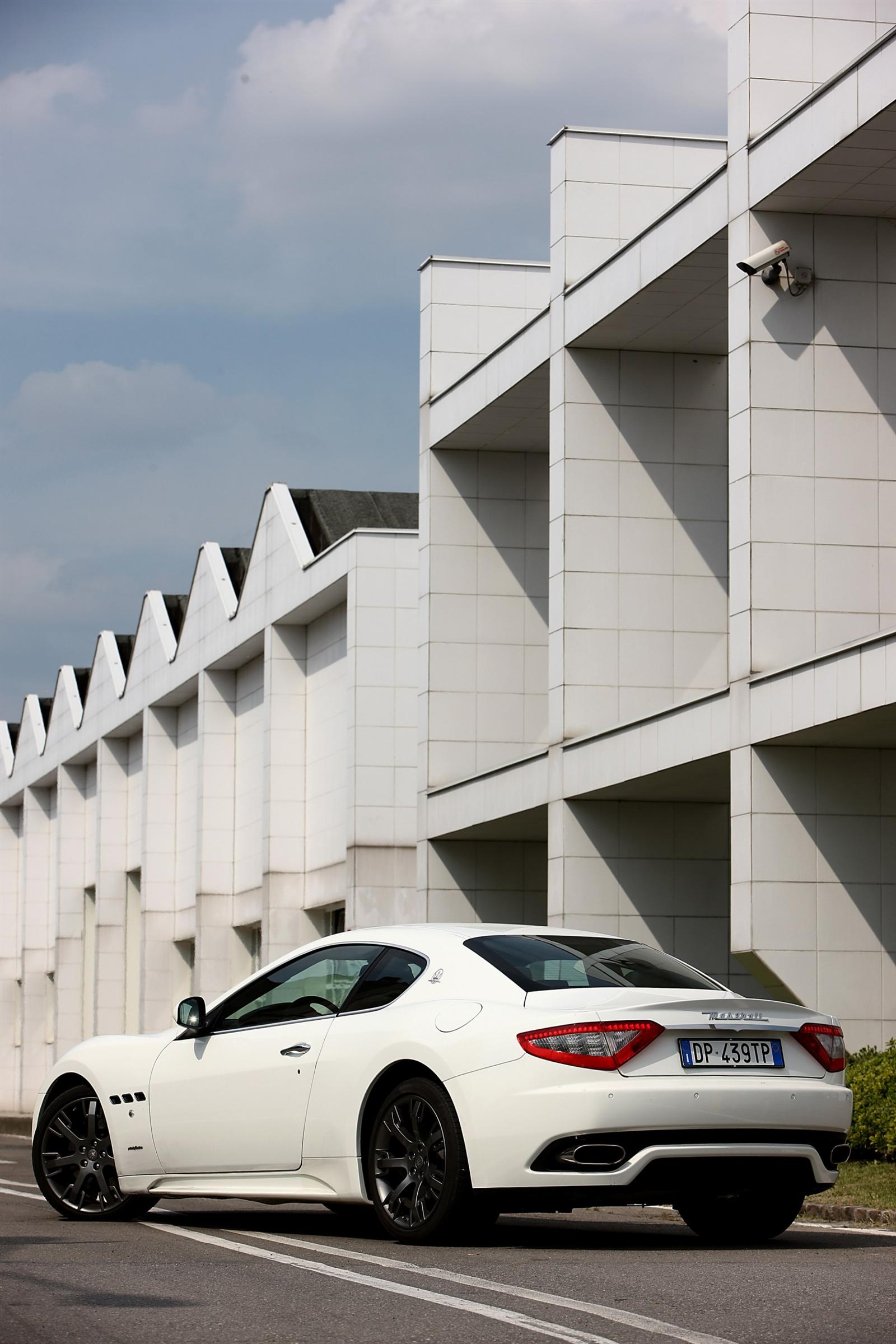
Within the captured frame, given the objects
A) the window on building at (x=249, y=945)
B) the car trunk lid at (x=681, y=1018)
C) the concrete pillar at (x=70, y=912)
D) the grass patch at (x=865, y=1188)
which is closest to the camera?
the car trunk lid at (x=681, y=1018)

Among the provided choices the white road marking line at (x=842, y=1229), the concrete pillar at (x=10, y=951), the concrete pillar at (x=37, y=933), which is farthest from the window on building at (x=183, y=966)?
the white road marking line at (x=842, y=1229)

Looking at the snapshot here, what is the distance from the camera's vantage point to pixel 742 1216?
28.6ft

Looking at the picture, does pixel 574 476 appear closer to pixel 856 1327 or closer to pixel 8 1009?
pixel 856 1327

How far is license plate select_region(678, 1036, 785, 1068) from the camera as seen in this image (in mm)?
7855

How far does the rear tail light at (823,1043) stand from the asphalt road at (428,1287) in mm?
781

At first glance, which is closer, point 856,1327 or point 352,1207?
point 856,1327

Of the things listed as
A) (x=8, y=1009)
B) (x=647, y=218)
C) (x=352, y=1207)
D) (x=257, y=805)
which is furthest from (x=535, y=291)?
(x=8, y=1009)

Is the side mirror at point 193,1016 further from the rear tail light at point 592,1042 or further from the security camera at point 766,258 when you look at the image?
the security camera at point 766,258

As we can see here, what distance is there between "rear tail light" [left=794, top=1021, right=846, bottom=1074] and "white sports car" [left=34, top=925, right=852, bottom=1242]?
0.01m

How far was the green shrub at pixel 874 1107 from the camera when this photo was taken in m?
14.0

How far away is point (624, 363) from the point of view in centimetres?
2264

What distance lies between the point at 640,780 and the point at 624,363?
5219 mm

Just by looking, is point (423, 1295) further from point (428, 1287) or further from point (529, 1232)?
point (529, 1232)

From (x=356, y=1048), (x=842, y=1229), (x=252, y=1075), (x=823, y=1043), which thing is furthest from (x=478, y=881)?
(x=823, y=1043)
